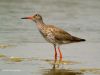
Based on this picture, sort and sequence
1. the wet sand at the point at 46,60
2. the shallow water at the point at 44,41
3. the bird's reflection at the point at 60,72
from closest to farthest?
the bird's reflection at the point at 60,72
the wet sand at the point at 46,60
the shallow water at the point at 44,41

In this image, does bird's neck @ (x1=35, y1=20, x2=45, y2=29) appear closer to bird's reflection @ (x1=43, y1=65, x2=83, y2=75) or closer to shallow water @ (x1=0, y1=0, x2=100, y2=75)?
shallow water @ (x1=0, y1=0, x2=100, y2=75)

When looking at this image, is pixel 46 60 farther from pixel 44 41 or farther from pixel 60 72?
pixel 44 41

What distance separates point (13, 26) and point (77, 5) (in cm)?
785

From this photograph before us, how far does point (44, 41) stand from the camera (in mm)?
18109

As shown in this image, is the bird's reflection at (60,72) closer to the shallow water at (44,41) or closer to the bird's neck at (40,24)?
the shallow water at (44,41)

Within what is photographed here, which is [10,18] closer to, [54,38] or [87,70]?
[54,38]

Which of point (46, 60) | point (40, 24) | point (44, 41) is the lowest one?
point (46, 60)

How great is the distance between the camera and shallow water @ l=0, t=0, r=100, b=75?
13.7m

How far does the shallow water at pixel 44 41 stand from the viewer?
538 inches

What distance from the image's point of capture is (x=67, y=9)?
26.9 metres

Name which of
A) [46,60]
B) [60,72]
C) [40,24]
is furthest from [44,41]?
[60,72]

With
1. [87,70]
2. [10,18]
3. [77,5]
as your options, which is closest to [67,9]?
[77,5]

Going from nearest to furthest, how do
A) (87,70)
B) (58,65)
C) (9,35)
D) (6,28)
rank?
(87,70) → (58,65) → (9,35) → (6,28)

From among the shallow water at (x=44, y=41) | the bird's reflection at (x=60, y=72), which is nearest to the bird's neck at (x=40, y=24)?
the shallow water at (x=44, y=41)
